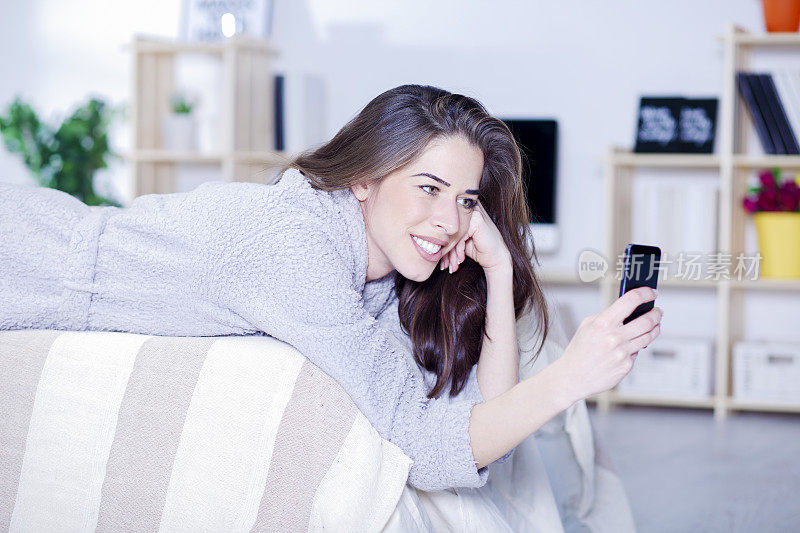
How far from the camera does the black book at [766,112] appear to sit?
3.29m

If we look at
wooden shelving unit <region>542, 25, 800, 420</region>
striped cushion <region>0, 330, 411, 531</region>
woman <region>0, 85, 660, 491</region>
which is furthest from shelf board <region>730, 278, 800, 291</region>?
striped cushion <region>0, 330, 411, 531</region>

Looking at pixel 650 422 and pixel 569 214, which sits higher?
pixel 569 214

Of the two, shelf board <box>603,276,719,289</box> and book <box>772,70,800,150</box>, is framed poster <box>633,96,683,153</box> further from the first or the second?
shelf board <box>603,276,719,289</box>

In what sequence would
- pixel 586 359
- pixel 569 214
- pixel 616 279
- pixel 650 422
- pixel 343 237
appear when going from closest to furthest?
pixel 586 359, pixel 343 237, pixel 650 422, pixel 616 279, pixel 569 214

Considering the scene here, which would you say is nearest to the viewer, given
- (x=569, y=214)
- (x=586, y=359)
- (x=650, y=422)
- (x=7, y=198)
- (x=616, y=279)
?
(x=586, y=359)

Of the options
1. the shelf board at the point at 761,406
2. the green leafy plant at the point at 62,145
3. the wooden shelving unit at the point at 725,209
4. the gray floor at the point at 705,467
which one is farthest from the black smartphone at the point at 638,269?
the green leafy plant at the point at 62,145

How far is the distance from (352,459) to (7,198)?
0.82 metres

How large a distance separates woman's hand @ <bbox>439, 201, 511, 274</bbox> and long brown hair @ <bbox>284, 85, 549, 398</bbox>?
0.06 metres

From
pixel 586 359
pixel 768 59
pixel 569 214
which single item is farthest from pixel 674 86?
pixel 586 359

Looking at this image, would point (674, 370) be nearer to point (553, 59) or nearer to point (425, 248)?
point (553, 59)

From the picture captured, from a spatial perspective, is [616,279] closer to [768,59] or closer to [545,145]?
[545,145]

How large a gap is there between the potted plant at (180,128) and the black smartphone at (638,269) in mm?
2996

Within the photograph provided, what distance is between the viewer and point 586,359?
3.67 ft

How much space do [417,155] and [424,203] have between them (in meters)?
0.07
